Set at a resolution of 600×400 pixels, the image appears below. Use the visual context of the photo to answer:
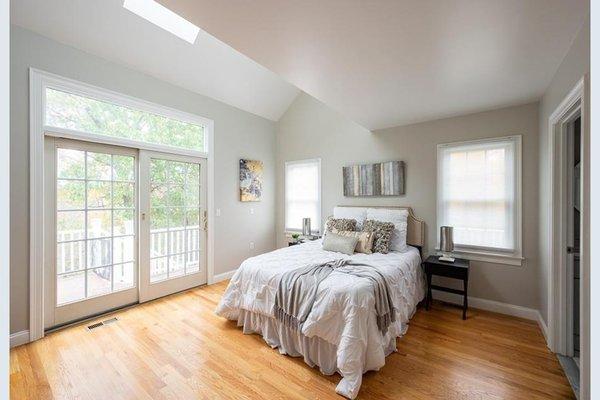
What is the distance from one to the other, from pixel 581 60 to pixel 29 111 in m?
4.34

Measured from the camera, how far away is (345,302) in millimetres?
1974

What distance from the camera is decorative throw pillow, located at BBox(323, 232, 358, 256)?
3.12 m

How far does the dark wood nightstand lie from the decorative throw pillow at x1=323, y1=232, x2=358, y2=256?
885 mm

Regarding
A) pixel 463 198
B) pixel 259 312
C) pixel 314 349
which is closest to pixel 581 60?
pixel 463 198

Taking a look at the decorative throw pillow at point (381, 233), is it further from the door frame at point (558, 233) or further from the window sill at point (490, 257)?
the door frame at point (558, 233)

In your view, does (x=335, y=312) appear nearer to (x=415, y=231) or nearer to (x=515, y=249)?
(x=415, y=231)

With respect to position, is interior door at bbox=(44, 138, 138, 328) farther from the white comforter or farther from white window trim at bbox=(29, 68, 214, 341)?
the white comforter

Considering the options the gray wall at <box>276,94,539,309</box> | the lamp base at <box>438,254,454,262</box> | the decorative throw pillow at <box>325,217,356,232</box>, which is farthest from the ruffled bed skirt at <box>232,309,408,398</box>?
the gray wall at <box>276,94,539,309</box>

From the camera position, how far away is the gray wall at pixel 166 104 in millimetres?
2406

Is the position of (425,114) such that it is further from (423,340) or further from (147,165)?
(147,165)

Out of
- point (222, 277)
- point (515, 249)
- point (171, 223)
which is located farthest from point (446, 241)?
point (171, 223)

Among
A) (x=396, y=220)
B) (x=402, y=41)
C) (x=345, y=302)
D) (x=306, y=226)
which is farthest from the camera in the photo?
(x=306, y=226)

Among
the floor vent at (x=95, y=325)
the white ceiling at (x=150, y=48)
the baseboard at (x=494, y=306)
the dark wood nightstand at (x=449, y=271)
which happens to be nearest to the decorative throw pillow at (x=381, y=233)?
the dark wood nightstand at (x=449, y=271)

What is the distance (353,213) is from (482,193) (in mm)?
1577
